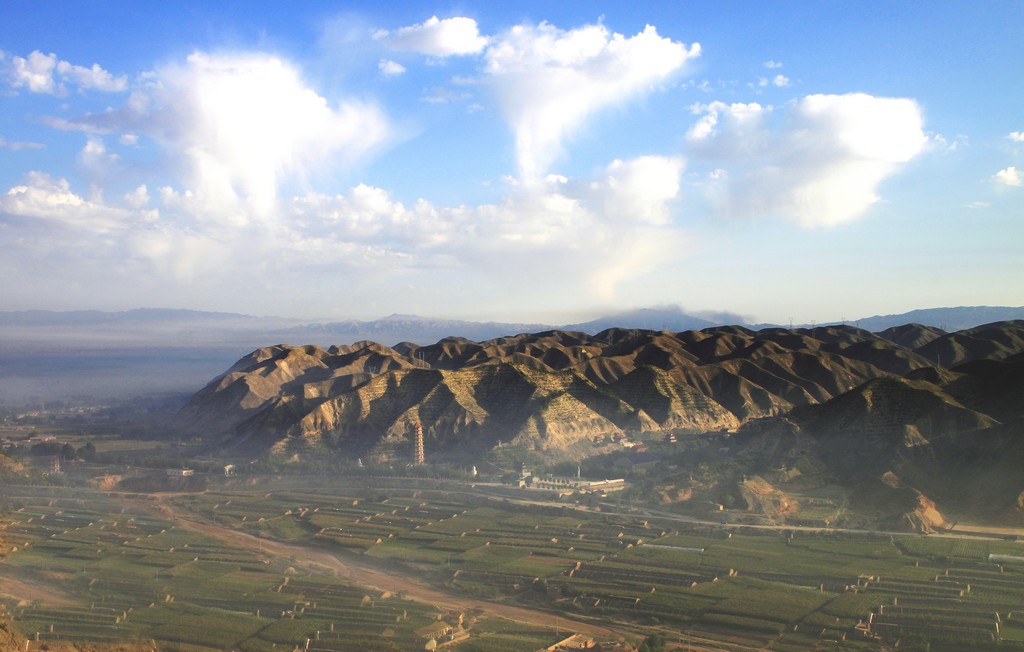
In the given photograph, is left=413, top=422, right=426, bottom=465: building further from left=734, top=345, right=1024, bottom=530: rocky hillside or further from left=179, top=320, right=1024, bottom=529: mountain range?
left=734, top=345, right=1024, bottom=530: rocky hillside

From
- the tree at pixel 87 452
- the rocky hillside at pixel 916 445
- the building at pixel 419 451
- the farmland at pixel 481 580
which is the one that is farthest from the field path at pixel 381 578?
the tree at pixel 87 452

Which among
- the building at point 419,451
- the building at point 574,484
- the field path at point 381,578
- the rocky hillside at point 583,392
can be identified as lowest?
the field path at point 381,578

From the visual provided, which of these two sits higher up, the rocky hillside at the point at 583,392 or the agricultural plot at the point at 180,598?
the rocky hillside at the point at 583,392

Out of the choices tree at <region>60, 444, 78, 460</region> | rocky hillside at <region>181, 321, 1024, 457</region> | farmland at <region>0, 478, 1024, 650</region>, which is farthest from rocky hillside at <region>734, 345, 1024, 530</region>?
tree at <region>60, 444, 78, 460</region>

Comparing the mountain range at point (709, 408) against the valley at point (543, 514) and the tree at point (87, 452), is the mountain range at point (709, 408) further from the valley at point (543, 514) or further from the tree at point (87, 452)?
the tree at point (87, 452)

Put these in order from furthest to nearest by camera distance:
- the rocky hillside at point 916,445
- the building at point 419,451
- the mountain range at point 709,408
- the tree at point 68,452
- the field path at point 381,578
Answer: the tree at point 68,452 → the building at point 419,451 → the mountain range at point 709,408 → the rocky hillside at point 916,445 → the field path at point 381,578

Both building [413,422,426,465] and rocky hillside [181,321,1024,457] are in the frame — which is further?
rocky hillside [181,321,1024,457]

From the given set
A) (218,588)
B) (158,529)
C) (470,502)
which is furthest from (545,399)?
(218,588)
